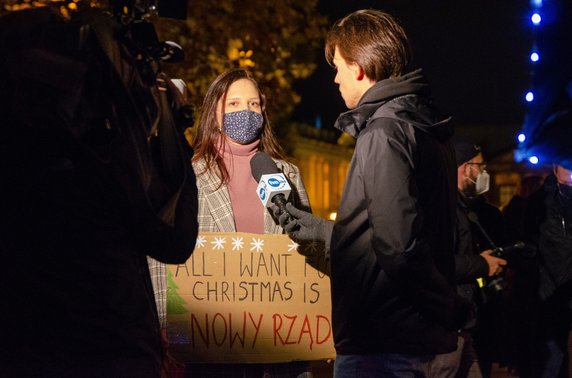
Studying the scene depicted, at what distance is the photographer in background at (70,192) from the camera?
7.64ft

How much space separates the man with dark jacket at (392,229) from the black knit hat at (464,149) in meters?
3.02

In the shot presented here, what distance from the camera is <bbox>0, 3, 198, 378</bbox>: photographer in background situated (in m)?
2.33

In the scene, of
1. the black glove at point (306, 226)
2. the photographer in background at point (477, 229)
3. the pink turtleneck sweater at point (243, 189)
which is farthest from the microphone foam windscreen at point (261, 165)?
the photographer in background at point (477, 229)

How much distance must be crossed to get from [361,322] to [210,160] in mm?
1883

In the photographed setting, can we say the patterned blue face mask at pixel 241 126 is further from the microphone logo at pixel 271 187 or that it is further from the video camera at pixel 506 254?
the video camera at pixel 506 254

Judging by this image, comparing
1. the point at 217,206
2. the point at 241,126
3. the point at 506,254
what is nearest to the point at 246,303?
the point at 217,206

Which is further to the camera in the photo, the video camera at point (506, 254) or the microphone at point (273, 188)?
the video camera at point (506, 254)

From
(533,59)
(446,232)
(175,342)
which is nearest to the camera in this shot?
(533,59)

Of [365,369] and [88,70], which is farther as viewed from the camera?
[365,369]

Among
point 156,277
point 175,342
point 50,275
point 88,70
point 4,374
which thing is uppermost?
point 88,70

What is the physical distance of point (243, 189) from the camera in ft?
17.5

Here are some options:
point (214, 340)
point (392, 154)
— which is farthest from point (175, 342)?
point (392, 154)

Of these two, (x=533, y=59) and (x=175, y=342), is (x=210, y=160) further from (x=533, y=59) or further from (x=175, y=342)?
(x=533, y=59)

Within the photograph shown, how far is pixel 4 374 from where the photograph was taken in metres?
2.40
